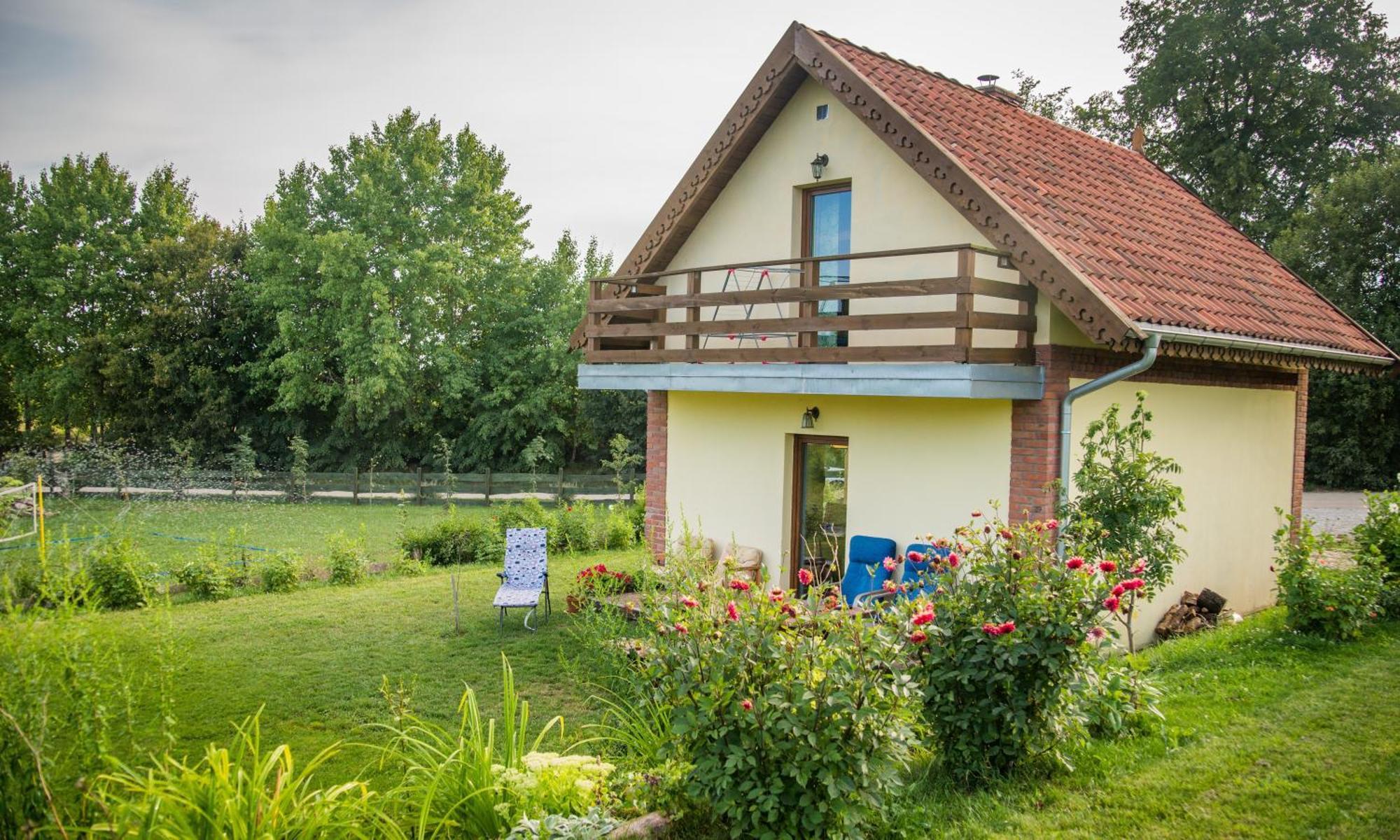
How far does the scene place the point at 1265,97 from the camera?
1016 inches

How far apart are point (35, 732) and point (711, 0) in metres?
11.3

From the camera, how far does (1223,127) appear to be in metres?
26.6

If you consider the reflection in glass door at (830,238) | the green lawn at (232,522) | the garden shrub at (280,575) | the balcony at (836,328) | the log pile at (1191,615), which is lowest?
the green lawn at (232,522)

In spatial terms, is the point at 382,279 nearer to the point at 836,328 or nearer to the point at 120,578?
the point at 120,578

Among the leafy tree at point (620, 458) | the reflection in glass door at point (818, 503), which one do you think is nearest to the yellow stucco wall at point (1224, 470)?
the reflection in glass door at point (818, 503)

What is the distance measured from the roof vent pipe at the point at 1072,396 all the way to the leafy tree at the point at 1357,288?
17.8 m

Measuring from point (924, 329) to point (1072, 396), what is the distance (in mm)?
1615

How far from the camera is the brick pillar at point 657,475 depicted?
12.0 meters

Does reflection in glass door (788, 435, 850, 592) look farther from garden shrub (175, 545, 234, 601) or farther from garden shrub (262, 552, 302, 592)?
garden shrub (175, 545, 234, 601)

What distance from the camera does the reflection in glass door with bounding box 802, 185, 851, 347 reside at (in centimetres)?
1050

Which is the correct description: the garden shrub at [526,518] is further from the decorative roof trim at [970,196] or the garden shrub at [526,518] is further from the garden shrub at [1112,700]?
the garden shrub at [1112,700]

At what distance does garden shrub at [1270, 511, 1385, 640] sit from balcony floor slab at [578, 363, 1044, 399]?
277 cm

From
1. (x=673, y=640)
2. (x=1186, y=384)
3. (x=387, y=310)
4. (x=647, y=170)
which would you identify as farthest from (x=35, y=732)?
(x=387, y=310)

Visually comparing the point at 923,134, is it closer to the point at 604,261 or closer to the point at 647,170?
the point at 647,170
